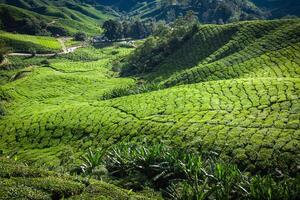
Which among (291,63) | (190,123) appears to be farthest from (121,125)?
(291,63)

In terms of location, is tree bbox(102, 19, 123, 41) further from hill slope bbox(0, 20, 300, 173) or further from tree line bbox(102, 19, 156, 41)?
hill slope bbox(0, 20, 300, 173)

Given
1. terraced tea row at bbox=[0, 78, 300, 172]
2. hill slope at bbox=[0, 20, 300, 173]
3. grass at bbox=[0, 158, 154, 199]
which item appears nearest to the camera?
grass at bbox=[0, 158, 154, 199]

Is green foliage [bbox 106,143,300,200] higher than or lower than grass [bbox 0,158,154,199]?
lower

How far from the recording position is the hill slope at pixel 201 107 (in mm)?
32281

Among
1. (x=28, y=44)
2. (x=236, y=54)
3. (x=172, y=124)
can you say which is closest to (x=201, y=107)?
(x=172, y=124)

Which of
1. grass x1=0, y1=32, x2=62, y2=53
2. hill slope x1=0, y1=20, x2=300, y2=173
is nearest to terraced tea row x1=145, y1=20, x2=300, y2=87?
hill slope x1=0, y1=20, x2=300, y2=173

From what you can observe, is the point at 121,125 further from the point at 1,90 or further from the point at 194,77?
the point at 1,90

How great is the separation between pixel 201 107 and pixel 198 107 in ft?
1.78

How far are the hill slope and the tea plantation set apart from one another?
0.11 metres

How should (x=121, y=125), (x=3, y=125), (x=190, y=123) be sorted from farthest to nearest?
(x=3, y=125) < (x=121, y=125) < (x=190, y=123)

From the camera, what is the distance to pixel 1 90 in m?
80.2

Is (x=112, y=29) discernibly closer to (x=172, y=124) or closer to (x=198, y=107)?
(x=198, y=107)

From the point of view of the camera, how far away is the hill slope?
32281 mm

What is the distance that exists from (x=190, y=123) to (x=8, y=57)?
111 metres
